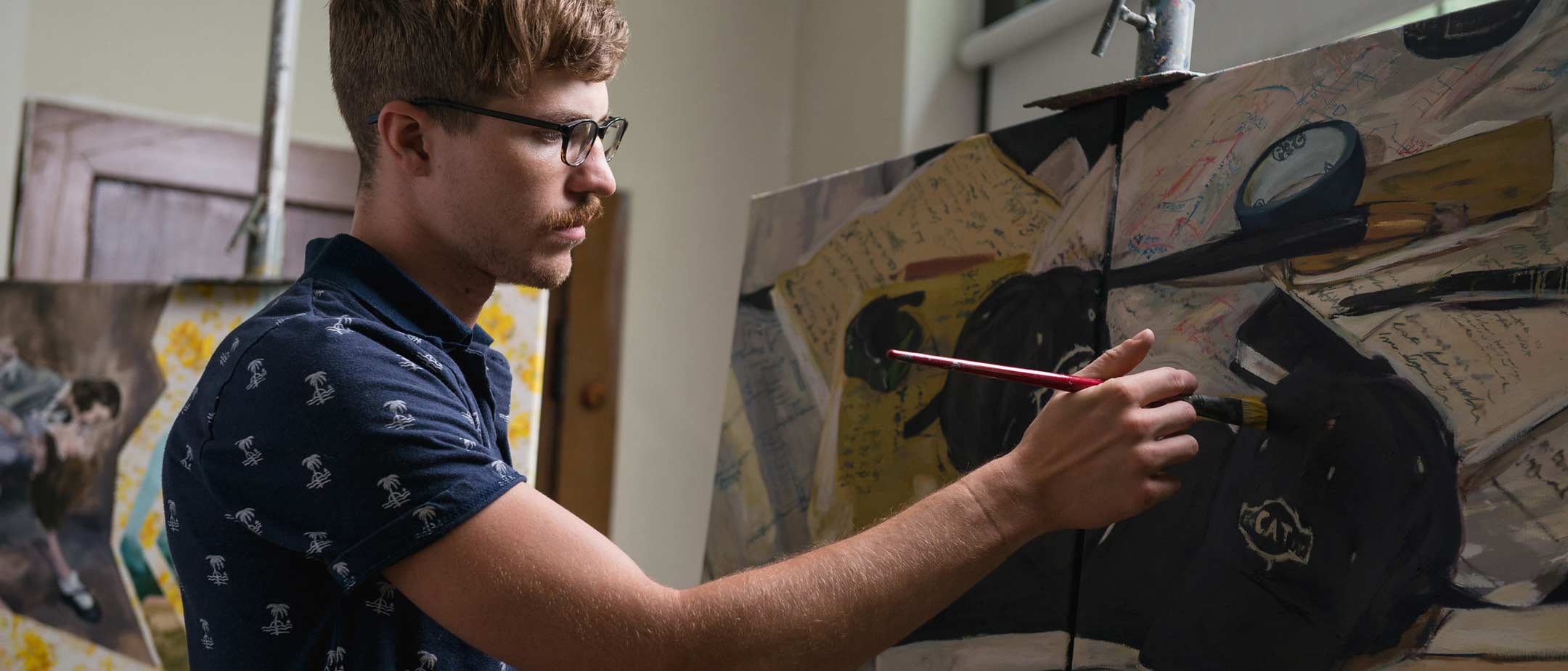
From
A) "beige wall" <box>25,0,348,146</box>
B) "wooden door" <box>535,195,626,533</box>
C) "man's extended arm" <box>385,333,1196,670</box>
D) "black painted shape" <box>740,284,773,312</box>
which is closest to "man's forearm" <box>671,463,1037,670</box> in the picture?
"man's extended arm" <box>385,333,1196,670</box>

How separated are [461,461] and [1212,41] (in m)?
1.40

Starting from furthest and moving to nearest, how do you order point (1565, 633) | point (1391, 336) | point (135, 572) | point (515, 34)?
point (135, 572)
point (515, 34)
point (1391, 336)
point (1565, 633)

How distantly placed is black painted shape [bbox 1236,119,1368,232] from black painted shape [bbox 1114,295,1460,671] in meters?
0.07

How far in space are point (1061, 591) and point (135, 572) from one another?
1.39 metres

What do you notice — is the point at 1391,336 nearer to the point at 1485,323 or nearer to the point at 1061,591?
the point at 1485,323

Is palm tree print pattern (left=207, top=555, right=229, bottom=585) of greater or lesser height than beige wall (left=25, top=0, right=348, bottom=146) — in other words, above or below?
below

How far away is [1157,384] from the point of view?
0.89 metres

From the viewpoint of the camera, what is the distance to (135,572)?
1.74 m

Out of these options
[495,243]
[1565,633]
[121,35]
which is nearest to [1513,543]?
[1565,633]

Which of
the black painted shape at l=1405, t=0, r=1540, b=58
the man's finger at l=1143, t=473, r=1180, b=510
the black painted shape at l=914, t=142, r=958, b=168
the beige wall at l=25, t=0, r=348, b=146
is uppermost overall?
the beige wall at l=25, t=0, r=348, b=146

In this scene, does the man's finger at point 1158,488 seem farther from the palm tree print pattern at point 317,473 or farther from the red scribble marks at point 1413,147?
the palm tree print pattern at point 317,473

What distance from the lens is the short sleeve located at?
796mm

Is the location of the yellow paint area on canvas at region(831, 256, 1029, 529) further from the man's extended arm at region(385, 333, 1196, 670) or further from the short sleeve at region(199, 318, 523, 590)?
the short sleeve at region(199, 318, 523, 590)

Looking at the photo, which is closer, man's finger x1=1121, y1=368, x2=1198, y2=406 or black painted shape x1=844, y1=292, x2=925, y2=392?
man's finger x1=1121, y1=368, x2=1198, y2=406
